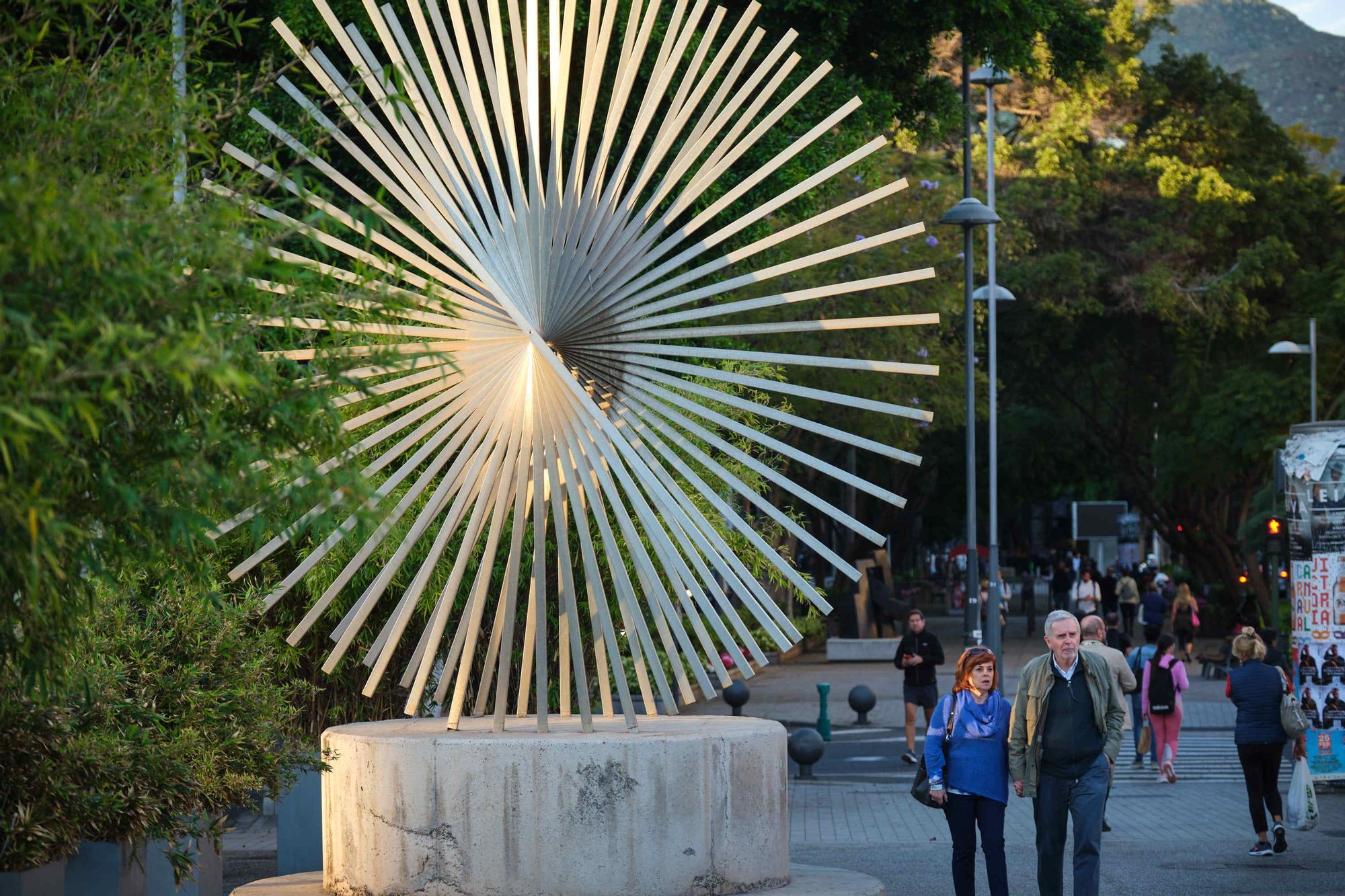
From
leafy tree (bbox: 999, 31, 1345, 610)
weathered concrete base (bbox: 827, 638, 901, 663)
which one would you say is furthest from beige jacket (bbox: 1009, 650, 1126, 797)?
leafy tree (bbox: 999, 31, 1345, 610)

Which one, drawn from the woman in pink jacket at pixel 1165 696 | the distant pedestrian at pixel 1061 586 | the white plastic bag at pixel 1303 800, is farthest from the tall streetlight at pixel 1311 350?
the white plastic bag at pixel 1303 800

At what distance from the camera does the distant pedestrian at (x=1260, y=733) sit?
12055mm

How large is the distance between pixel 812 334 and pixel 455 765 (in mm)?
20466

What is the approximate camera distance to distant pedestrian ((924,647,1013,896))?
8227 mm

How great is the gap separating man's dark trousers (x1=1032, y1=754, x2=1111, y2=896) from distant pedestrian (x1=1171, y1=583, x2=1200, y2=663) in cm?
2165

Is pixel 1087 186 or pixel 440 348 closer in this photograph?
pixel 440 348

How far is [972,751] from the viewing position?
823 centimetres

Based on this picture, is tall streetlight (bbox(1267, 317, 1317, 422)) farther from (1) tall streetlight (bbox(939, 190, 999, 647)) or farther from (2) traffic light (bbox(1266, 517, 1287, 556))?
(1) tall streetlight (bbox(939, 190, 999, 647))

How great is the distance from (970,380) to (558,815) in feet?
50.1

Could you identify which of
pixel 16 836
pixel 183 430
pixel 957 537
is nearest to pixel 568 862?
pixel 16 836

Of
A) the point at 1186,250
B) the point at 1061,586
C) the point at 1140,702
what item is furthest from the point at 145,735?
the point at 1061,586

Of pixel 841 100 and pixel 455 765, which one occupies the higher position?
pixel 841 100

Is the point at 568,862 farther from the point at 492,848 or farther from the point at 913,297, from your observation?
the point at 913,297

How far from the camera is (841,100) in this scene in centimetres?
1633
